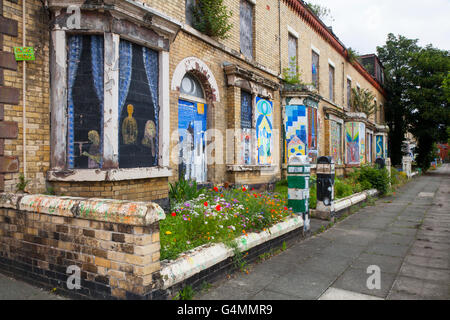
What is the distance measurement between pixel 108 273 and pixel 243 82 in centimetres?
700

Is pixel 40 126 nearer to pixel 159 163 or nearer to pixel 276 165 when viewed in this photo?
pixel 159 163

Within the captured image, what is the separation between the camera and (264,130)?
10.4m

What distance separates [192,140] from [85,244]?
4.74 metres

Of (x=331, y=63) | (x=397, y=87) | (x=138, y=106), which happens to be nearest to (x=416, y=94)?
(x=397, y=87)

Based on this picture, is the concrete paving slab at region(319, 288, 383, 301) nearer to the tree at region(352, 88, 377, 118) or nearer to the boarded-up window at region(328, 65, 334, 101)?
the boarded-up window at region(328, 65, 334, 101)

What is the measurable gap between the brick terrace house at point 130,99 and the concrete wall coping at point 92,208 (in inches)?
32.3

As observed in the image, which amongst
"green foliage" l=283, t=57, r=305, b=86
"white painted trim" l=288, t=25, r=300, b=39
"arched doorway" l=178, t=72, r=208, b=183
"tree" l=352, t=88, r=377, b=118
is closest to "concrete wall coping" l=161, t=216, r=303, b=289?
"arched doorway" l=178, t=72, r=208, b=183

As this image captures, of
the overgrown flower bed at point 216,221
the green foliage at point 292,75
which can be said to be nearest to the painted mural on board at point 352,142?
the green foliage at point 292,75

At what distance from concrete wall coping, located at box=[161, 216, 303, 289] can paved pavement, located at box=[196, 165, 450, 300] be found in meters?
0.30

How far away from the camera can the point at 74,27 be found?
16.1 feet

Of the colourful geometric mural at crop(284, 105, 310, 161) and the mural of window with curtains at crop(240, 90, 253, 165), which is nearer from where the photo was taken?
the mural of window with curtains at crop(240, 90, 253, 165)

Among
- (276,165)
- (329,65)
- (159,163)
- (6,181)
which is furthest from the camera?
(329,65)

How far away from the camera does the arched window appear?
7609mm
